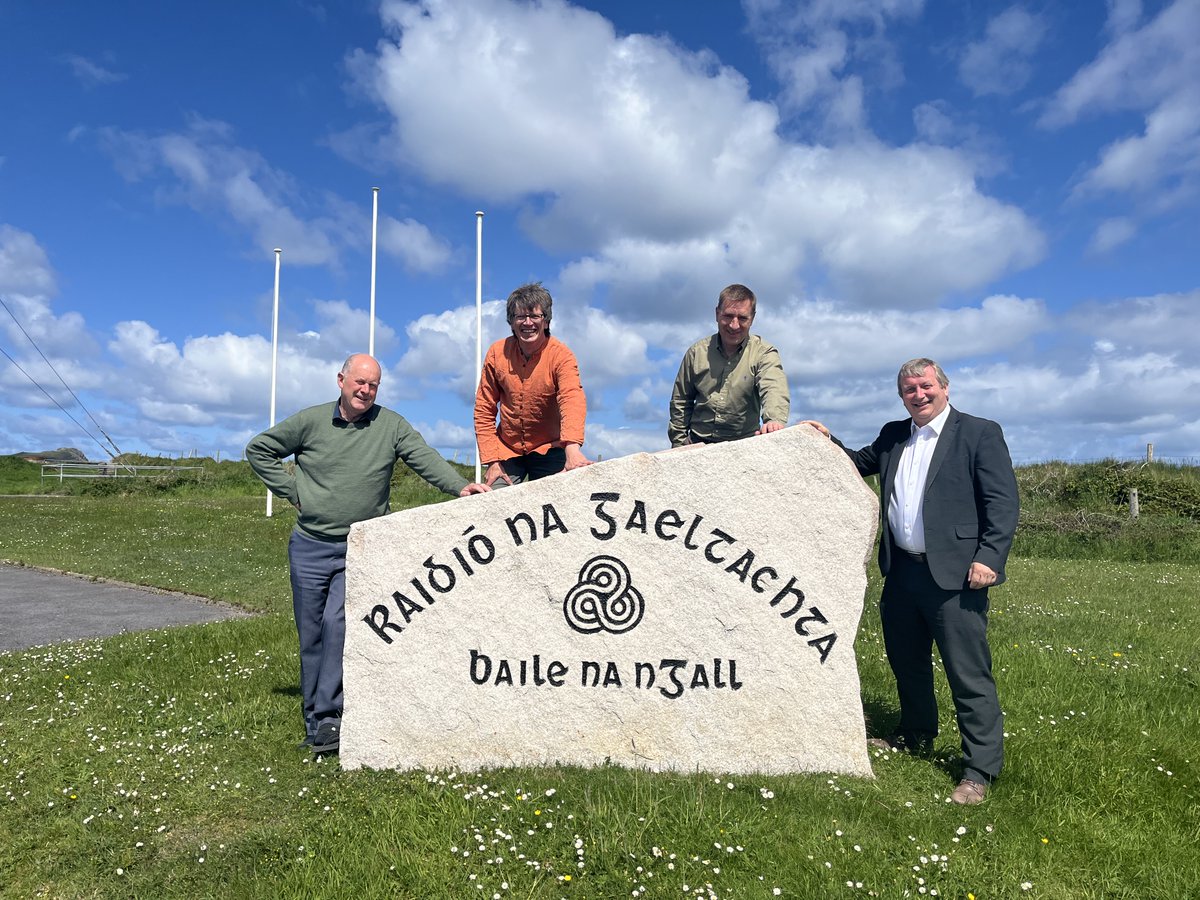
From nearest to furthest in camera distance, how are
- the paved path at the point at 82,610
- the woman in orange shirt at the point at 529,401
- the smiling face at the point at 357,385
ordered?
the smiling face at the point at 357,385, the woman in orange shirt at the point at 529,401, the paved path at the point at 82,610

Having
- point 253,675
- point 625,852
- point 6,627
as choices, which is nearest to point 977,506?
point 625,852

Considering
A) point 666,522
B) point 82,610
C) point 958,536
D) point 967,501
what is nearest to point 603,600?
point 666,522

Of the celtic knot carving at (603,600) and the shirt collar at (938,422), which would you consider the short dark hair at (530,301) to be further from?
the shirt collar at (938,422)

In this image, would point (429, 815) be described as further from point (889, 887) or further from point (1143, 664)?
point (1143, 664)

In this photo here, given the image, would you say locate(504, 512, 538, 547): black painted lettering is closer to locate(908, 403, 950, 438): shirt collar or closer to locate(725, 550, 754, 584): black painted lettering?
locate(725, 550, 754, 584): black painted lettering

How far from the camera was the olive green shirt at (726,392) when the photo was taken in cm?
526

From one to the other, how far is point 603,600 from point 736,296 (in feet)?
7.00

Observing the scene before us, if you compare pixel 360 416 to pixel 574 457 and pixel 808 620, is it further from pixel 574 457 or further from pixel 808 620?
pixel 808 620

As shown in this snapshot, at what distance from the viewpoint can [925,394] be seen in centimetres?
449

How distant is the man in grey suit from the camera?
171 inches

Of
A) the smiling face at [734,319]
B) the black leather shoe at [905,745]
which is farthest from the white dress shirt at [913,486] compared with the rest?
the black leather shoe at [905,745]

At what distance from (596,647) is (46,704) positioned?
472 centimetres

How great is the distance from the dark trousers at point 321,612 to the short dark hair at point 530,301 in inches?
73.4

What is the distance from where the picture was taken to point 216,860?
391 cm
